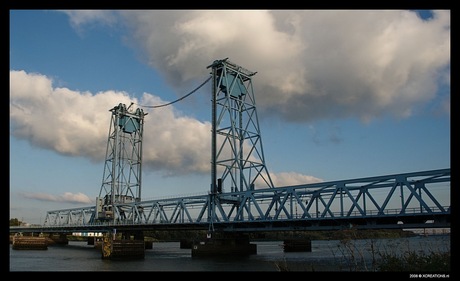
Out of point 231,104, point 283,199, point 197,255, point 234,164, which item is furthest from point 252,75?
point 197,255

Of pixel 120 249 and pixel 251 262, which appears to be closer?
pixel 251 262

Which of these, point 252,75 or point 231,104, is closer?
point 231,104

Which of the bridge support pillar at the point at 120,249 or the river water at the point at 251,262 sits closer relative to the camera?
the river water at the point at 251,262

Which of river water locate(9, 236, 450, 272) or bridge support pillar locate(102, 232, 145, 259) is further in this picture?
bridge support pillar locate(102, 232, 145, 259)

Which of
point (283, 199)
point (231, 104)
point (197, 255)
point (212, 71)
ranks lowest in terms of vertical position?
point (197, 255)

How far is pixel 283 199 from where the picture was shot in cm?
5391
